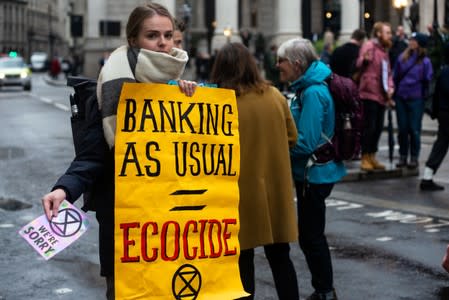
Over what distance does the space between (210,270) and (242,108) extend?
1.06m

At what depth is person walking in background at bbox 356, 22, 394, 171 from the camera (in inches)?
548

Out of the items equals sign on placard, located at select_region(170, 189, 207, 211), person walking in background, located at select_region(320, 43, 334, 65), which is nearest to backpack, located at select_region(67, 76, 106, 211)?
equals sign on placard, located at select_region(170, 189, 207, 211)

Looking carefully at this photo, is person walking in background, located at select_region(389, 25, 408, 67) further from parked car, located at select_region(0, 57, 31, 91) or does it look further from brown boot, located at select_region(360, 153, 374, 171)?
parked car, located at select_region(0, 57, 31, 91)

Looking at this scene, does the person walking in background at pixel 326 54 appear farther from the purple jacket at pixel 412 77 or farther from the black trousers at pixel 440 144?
the black trousers at pixel 440 144

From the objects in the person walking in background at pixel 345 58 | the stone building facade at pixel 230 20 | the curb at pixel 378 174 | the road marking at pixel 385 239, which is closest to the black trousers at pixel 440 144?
the curb at pixel 378 174

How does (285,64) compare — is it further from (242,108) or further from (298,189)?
(242,108)

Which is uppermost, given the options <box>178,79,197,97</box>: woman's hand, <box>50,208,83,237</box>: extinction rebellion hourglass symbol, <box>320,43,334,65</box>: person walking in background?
<box>178,79,197,97</box>: woman's hand

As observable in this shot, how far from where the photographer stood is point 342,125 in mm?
6812

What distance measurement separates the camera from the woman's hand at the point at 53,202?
4.35 m

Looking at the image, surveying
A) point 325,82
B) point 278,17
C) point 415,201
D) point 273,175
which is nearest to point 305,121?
point 325,82

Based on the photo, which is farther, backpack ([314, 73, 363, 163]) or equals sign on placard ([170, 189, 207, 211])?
backpack ([314, 73, 363, 163])

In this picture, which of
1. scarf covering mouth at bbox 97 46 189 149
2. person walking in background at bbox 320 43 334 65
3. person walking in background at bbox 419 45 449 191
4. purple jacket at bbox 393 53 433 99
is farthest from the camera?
person walking in background at bbox 320 43 334 65

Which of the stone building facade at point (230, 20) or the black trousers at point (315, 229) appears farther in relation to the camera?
the stone building facade at point (230, 20)

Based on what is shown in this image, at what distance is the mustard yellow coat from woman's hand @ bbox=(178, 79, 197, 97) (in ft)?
2.76
